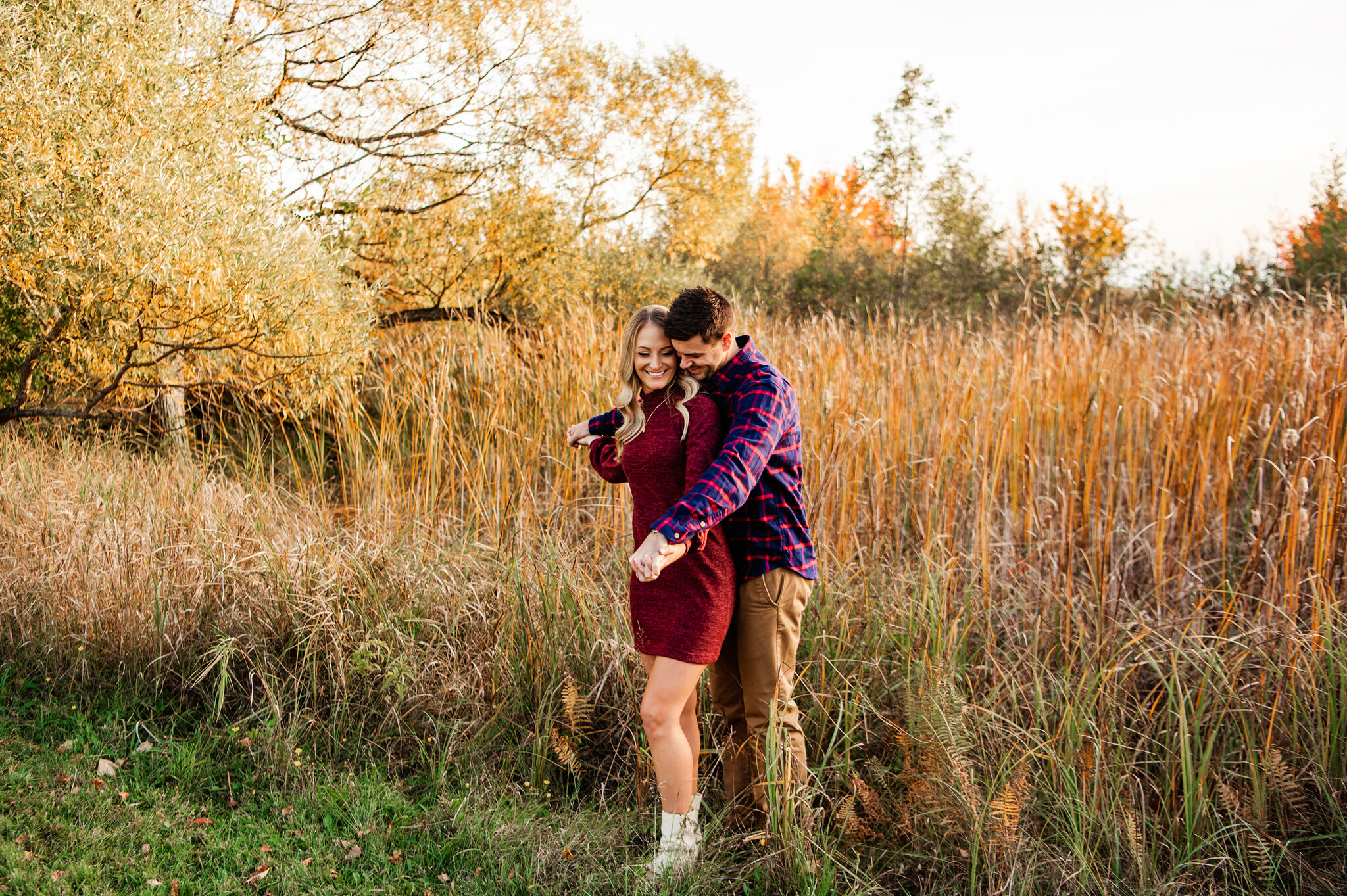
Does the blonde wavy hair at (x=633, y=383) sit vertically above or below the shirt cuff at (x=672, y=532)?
above

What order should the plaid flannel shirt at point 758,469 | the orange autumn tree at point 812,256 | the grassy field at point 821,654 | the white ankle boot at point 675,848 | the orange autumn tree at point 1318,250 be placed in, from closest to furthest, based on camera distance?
1. the plaid flannel shirt at point 758,469
2. the white ankle boot at point 675,848
3. the grassy field at point 821,654
4. the orange autumn tree at point 1318,250
5. the orange autumn tree at point 812,256

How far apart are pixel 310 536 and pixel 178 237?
5.73ft

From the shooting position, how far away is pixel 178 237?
4262mm

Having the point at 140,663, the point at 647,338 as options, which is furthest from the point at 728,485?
the point at 140,663

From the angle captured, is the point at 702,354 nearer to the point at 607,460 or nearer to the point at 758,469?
the point at 758,469

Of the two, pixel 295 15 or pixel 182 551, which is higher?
pixel 295 15

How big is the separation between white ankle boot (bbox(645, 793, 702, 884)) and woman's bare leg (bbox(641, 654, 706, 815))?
3 cm

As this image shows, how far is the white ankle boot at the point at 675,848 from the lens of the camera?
2344 mm

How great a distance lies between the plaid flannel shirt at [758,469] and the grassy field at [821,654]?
0.77 metres

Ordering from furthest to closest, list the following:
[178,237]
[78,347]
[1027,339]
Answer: [1027,339] → [78,347] → [178,237]

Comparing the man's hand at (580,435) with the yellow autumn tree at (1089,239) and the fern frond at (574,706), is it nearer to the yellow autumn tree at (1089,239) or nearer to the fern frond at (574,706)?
the fern frond at (574,706)

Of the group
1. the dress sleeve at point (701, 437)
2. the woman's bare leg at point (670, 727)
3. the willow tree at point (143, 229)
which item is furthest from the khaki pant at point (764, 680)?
the willow tree at point (143, 229)

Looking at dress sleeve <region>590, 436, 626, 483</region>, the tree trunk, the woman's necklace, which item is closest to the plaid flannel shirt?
the woman's necklace

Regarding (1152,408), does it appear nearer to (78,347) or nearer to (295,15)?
Answer: (78,347)
